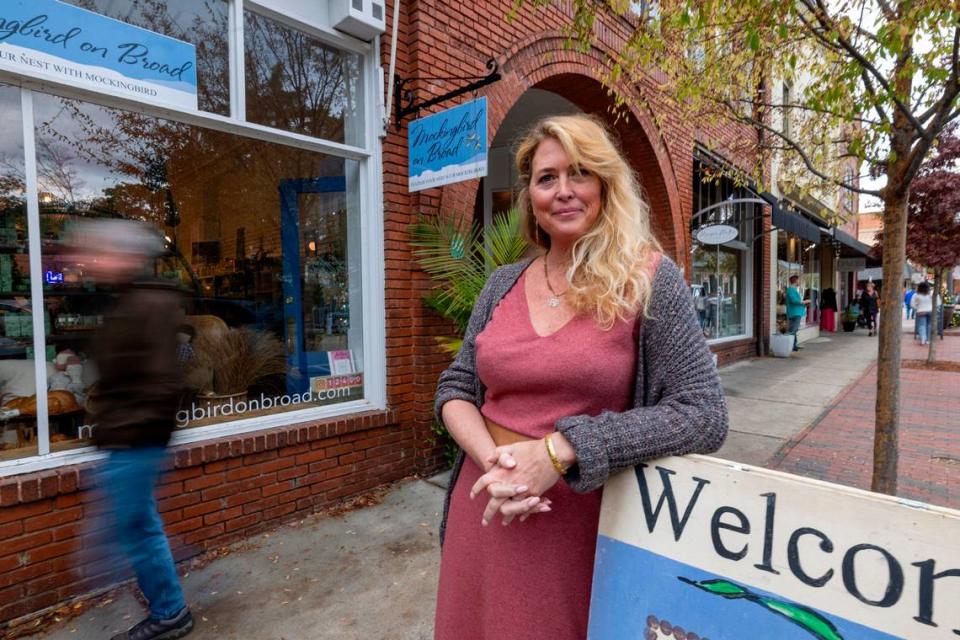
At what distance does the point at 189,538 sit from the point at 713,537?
3.27m

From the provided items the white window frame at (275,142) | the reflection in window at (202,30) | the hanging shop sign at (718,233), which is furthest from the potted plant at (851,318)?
the reflection in window at (202,30)

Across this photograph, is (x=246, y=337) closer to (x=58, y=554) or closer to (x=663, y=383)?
(x=58, y=554)

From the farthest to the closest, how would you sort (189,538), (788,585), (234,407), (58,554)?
(234,407) → (189,538) → (58,554) → (788,585)

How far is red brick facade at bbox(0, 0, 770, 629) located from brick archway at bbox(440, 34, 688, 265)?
2 centimetres

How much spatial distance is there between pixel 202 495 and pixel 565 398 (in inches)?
118

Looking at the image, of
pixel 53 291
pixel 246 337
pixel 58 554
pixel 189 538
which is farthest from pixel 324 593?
pixel 53 291

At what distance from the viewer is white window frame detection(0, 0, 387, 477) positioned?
9.59 feet

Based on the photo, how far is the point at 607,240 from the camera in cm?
133

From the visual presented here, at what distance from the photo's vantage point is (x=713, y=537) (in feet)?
3.63

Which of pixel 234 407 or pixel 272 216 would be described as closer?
pixel 234 407

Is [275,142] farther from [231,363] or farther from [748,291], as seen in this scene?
[748,291]

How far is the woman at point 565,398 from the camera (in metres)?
1.14

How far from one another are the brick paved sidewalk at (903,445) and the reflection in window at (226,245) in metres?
4.11

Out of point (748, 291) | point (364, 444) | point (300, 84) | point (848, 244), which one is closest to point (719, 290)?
point (748, 291)
